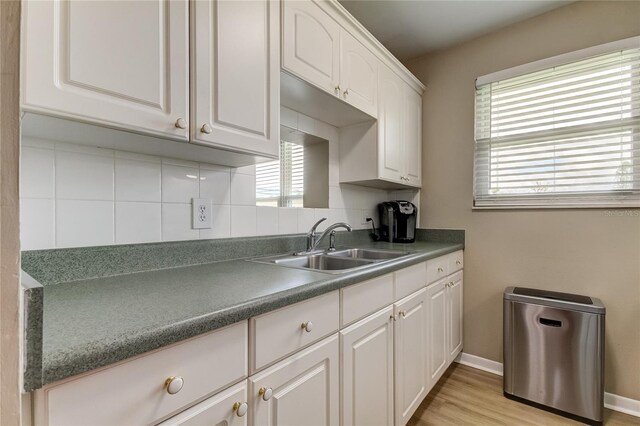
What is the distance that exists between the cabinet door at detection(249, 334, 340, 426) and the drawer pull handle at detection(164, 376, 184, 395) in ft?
0.67

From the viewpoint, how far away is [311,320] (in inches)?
37.0

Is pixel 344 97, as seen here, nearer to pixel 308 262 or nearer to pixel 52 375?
pixel 308 262

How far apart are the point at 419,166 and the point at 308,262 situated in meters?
1.38

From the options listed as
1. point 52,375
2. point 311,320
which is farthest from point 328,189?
point 52,375

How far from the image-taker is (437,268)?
6.12 feet

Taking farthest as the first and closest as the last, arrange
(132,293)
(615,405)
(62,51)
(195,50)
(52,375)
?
(615,405) → (195,50) → (132,293) → (62,51) → (52,375)

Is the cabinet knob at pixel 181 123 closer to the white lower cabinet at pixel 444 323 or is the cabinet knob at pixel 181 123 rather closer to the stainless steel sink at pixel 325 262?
the stainless steel sink at pixel 325 262

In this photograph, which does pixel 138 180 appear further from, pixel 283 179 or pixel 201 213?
pixel 283 179

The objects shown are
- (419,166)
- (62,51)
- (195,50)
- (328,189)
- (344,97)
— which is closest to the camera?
(62,51)

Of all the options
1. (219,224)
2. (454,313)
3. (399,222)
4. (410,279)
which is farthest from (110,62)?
(454,313)

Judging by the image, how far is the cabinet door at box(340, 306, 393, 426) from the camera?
1.08 metres

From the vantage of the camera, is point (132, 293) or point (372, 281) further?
point (372, 281)

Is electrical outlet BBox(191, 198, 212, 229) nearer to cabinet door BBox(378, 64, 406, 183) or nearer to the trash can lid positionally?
cabinet door BBox(378, 64, 406, 183)

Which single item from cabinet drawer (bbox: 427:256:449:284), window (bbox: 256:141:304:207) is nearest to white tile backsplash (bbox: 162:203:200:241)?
window (bbox: 256:141:304:207)
